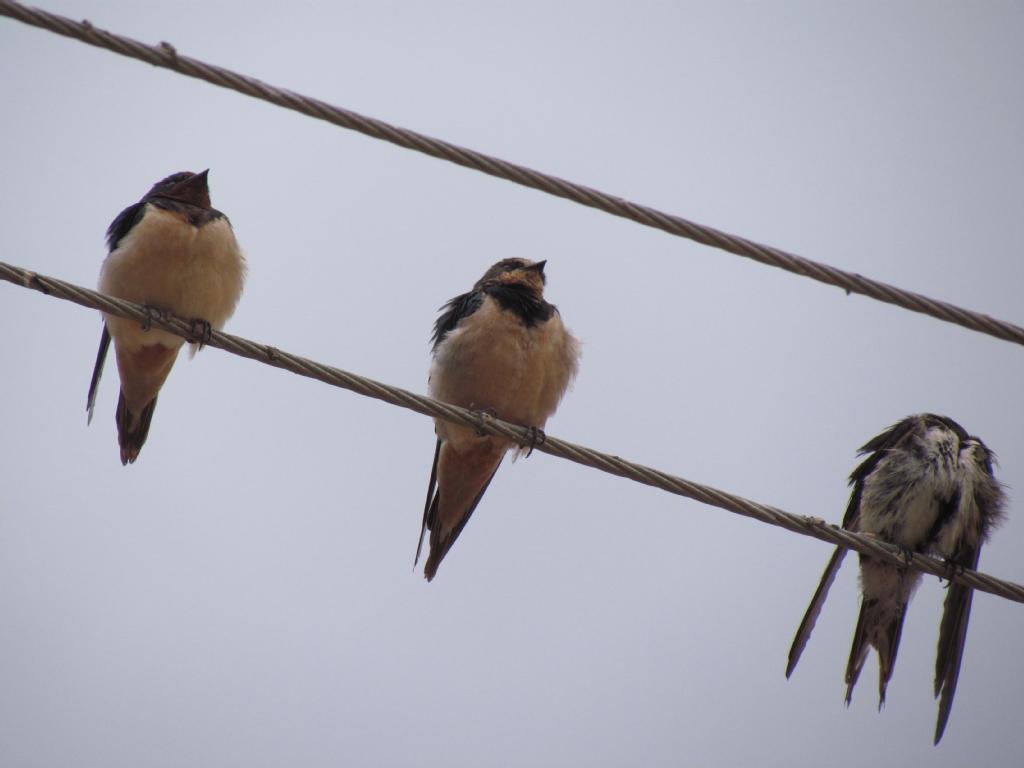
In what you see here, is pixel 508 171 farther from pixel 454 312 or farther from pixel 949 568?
pixel 949 568

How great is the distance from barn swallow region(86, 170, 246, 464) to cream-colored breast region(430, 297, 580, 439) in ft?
3.92

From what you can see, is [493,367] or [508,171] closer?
[508,171]

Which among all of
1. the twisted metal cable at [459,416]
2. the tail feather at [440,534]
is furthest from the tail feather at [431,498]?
the twisted metal cable at [459,416]

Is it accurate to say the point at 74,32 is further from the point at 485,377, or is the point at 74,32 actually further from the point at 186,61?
the point at 485,377

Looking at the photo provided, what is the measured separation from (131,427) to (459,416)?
2.76m

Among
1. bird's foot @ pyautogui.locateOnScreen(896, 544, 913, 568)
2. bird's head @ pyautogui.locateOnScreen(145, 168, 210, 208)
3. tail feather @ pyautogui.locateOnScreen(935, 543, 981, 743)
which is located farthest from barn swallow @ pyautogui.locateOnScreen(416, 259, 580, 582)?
tail feather @ pyautogui.locateOnScreen(935, 543, 981, 743)

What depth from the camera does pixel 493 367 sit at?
19.3ft

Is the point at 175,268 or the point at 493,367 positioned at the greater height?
the point at 493,367

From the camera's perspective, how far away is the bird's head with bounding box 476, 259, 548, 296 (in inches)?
248

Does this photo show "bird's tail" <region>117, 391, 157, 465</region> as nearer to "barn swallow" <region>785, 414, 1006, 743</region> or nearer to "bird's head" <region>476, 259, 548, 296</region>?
"bird's head" <region>476, 259, 548, 296</region>

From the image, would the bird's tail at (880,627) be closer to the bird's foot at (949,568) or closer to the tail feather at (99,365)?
the bird's foot at (949,568)

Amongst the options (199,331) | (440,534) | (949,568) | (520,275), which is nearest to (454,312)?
(520,275)

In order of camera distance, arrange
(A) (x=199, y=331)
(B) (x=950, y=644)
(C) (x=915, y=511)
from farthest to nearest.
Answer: (C) (x=915, y=511), (B) (x=950, y=644), (A) (x=199, y=331)

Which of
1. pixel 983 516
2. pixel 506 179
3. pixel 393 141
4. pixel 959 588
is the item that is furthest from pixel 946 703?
pixel 393 141
